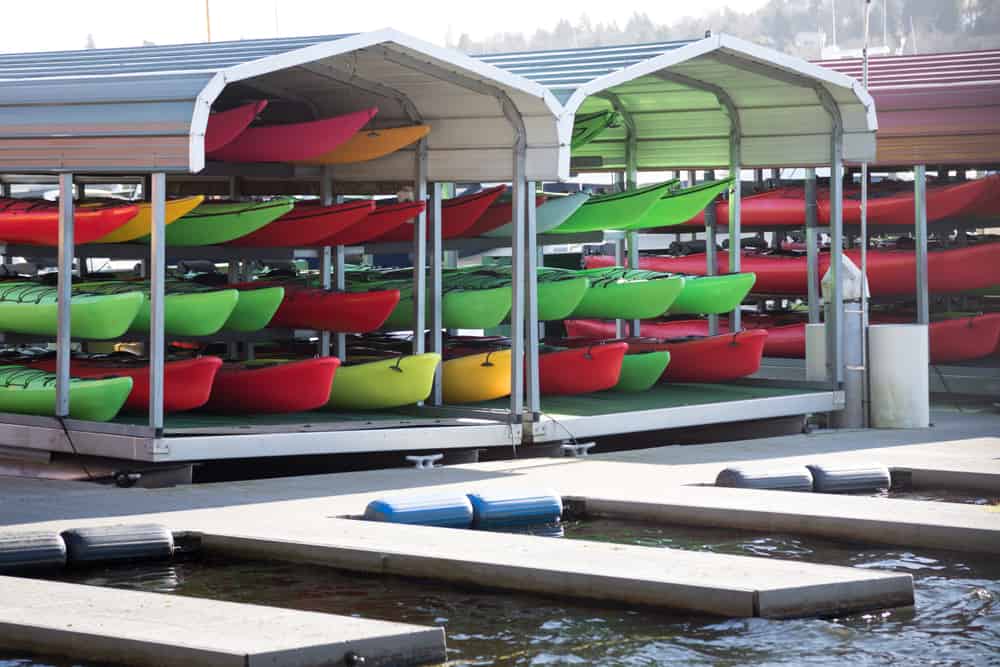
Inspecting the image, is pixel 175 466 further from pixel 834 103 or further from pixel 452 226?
pixel 834 103

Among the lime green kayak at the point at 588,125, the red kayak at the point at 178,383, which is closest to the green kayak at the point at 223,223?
the red kayak at the point at 178,383

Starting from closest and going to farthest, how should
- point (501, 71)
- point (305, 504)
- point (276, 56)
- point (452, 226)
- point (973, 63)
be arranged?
point (305, 504) < point (276, 56) < point (501, 71) < point (452, 226) < point (973, 63)

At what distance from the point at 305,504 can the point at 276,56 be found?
277 cm

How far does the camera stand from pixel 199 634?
678 centimetres

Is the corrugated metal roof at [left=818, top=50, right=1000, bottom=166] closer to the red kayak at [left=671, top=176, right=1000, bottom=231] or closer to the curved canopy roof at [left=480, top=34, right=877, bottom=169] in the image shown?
Answer: the red kayak at [left=671, top=176, right=1000, bottom=231]

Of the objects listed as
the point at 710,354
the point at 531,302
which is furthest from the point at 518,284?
the point at 710,354

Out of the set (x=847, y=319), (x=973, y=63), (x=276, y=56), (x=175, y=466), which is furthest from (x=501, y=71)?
(x=973, y=63)

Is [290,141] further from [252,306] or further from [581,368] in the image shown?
[581,368]

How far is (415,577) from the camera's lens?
845 cm

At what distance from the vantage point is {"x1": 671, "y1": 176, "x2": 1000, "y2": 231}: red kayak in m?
18.0

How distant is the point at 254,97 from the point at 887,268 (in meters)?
7.37

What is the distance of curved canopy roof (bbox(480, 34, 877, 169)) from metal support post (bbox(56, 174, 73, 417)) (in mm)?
3356

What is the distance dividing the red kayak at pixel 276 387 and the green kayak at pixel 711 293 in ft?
13.5

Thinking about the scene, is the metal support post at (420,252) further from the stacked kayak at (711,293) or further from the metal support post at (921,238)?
the metal support post at (921,238)
